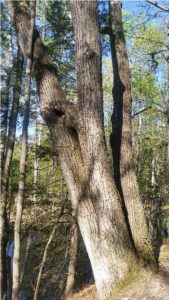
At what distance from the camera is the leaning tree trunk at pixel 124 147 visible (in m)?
5.13

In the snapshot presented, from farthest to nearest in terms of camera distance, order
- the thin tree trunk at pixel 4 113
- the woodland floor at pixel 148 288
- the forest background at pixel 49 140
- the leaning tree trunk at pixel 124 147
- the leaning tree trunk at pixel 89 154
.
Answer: the thin tree trunk at pixel 4 113 < the forest background at pixel 49 140 < the leaning tree trunk at pixel 124 147 < the leaning tree trunk at pixel 89 154 < the woodland floor at pixel 148 288

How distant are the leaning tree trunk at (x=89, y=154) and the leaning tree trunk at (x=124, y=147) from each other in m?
0.43

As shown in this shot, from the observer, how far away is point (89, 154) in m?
4.87

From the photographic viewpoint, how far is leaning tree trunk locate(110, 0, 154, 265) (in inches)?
202

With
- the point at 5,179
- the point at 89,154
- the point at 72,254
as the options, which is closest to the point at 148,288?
the point at 89,154

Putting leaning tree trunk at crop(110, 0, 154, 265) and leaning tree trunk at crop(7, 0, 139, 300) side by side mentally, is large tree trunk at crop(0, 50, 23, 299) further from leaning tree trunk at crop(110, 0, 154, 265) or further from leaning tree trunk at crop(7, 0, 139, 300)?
leaning tree trunk at crop(7, 0, 139, 300)

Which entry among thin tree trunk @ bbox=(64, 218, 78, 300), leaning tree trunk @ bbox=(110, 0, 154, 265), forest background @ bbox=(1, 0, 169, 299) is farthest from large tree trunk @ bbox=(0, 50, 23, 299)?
leaning tree trunk @ bbox=(110, 0, 154, 265)

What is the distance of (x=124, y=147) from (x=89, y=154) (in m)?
1.09

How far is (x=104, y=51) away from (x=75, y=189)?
4439 millimetres

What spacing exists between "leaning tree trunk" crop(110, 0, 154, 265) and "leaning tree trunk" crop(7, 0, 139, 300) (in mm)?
425

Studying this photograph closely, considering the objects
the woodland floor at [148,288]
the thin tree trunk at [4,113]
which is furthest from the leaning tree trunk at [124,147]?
the thin tree trunk at [4,113]

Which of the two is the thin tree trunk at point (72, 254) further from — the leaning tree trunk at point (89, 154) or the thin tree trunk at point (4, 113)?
the leaning tree trunk at point (89, 154)

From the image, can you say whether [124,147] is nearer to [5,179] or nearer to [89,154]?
[89,154]

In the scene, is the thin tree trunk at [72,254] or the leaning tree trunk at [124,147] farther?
the thin tree trunk at [72,254]
